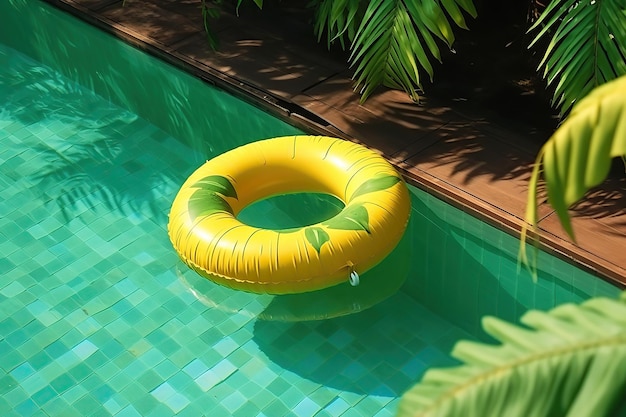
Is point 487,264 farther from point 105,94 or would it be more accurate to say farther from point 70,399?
point 105,94

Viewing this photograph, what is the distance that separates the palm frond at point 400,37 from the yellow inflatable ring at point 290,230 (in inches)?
18.5

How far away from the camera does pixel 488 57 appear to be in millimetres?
5016

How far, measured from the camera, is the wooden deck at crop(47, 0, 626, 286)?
12.3ft

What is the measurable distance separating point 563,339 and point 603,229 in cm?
229

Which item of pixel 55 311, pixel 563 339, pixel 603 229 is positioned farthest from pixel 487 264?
pixel 563 339

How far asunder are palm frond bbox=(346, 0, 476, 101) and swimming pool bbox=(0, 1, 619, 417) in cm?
55

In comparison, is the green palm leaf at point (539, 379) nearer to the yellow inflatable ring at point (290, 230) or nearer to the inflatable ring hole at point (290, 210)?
the yellow inflatable ring at point (290, 230)

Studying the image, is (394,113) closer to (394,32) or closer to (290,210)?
(394,32)

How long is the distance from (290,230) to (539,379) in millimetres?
2449

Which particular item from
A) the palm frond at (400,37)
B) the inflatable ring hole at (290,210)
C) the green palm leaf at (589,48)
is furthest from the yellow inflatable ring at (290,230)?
the green palm leaf at (589,48)

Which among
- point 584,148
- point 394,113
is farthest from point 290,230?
point 584,148

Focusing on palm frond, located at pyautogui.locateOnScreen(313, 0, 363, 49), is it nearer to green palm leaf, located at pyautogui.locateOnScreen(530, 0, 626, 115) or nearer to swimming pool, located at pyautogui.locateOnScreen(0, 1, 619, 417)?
swimming pool, located at pyautogui.locateOnScreen(0, 1, 619, 417)

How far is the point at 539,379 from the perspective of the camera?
1427 millimetres

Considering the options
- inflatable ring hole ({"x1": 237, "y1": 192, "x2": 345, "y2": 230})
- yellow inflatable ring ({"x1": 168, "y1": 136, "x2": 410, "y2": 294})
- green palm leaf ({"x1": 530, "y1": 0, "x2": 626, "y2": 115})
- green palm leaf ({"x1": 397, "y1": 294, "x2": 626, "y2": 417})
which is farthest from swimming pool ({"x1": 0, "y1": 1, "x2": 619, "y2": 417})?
green palm leaf ({"x1": 397, "y1": 294, "x2": 626, "y2": 417})
